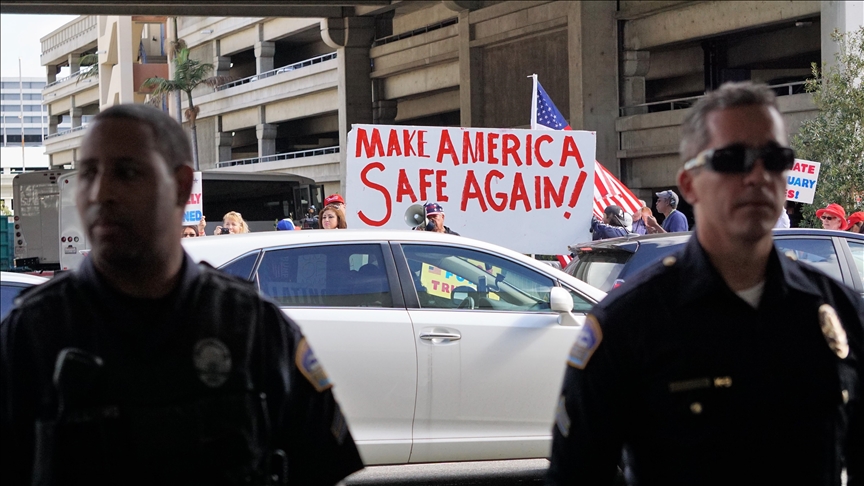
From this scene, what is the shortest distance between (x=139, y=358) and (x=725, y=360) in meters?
1.15

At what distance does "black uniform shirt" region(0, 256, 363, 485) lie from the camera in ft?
6.85

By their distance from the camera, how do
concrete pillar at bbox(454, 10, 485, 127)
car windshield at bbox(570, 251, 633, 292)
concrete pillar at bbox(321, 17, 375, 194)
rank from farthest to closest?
concrete pillar at bbox(321, 17, 375, 194), concrete pillar at bbox(454, 10, 485, 127), car windshield at bbox(570, 251, 633, 292)

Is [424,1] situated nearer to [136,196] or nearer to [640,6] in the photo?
[640,6]

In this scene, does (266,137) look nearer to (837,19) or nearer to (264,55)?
(264,55)

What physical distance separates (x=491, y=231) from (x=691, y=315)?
10022 millimetres

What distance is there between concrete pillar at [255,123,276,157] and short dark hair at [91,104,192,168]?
54.3 metres

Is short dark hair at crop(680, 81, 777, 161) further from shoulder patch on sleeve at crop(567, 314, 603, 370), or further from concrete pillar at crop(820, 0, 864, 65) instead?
concrete pillar at crop(820, 0, 864, 65)

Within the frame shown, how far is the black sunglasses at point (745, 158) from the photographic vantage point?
236 centimetres

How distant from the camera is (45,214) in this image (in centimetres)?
3062

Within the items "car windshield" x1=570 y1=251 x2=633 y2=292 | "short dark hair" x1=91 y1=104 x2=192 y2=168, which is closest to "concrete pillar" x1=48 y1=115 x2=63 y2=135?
"car windshield" x1=570 y1=251 x2=633 y2=292

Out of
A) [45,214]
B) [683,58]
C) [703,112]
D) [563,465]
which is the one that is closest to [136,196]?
[563,465]

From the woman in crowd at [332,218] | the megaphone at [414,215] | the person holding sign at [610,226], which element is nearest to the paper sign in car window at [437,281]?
the megaphone at [414,215]

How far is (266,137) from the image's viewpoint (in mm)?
56156

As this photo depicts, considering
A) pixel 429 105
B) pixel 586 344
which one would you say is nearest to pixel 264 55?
pixel 429 105
